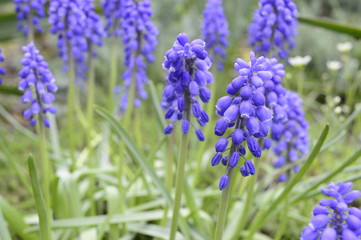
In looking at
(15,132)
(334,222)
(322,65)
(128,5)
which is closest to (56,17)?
(128,5)

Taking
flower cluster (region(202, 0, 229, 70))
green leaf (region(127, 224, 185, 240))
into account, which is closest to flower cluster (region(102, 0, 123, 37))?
flower cluster (region(202, 0, 229, 70))

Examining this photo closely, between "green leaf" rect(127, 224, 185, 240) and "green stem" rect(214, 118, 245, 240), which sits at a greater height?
"green stem" rect(214, 118, 245, 240)

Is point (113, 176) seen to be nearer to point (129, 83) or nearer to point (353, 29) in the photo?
point (129, 83)

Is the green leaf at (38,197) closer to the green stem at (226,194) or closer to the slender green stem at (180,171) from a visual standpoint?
the slender green stem at (180,171)

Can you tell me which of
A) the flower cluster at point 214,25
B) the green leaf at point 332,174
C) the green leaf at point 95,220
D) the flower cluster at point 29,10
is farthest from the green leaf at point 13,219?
the flower cluster at point 214,25

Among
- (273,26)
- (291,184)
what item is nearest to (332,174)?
(291,184)

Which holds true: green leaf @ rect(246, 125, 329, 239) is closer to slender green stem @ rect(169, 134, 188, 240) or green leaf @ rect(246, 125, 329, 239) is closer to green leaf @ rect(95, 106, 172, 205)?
green leaf @ rect(95, 106, 172, 205)
